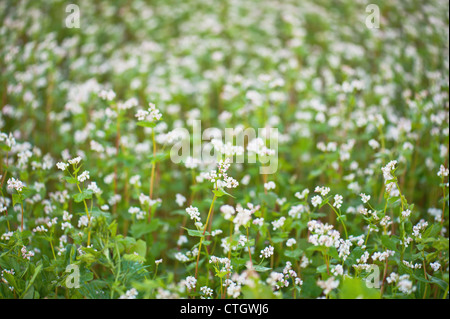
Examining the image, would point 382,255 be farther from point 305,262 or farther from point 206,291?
point 206,291

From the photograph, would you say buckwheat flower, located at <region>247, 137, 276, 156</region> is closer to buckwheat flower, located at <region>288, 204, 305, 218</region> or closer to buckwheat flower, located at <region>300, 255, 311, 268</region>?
buckwheat flower, located at <region>288, 204, 305, 218</region>

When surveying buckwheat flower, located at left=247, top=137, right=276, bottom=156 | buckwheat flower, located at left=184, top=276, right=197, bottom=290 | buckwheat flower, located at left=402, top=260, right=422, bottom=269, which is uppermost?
buckwheat flower, located at left=247, top=137, right=276, bottom=156

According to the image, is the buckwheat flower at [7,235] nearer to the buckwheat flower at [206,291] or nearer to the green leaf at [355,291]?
the buckwheat flower at [206,291]

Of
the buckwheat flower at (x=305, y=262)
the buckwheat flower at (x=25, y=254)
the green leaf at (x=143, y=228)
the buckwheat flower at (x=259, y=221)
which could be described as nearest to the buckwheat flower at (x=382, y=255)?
the buckwheat flower at (x=305, y=262)

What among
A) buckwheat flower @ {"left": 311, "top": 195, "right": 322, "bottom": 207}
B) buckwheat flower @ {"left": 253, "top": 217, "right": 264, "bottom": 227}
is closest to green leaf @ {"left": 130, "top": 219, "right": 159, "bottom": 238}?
buckwheat flower @ {"left": 253, "top": 217, "right": 264, "bottom": 227}

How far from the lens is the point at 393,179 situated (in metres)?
1.39

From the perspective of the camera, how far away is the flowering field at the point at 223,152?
1.40 meters

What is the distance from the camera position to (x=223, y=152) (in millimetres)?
1479

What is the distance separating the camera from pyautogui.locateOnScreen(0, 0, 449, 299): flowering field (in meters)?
1.40

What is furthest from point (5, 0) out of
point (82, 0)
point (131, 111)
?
point (131, 111)

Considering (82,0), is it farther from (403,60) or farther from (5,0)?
(403,60)

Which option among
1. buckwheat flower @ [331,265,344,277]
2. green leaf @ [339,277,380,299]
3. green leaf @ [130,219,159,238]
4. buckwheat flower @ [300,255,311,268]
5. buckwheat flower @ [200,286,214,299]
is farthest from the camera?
green leaf @ [130,219,159,238]

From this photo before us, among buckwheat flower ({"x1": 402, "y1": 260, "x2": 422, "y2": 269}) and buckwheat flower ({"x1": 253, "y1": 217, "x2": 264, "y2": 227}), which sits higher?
buckwheat flower ({"x1": 253, "y1": 217, "x2": 264, "y2": 227})
